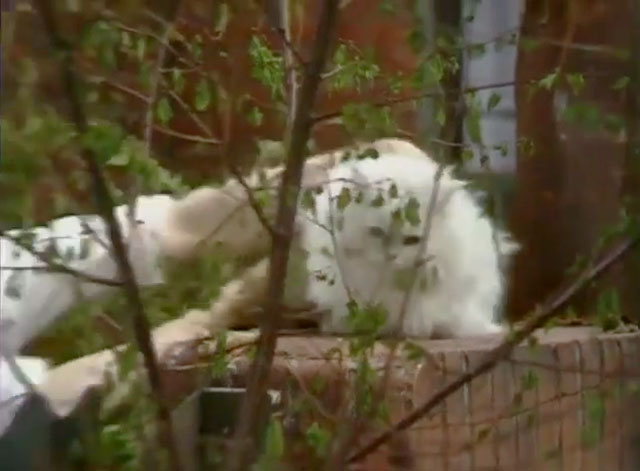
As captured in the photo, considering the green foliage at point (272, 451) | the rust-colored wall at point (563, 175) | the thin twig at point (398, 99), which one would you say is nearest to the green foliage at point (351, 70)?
the thin twig at point (398, 99)

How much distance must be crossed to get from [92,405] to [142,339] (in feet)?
0.34

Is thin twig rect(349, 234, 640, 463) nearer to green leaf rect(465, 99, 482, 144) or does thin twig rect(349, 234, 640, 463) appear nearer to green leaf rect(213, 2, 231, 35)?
green leaf rect(465, 99, 482, 144)

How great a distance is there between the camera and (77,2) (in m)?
0.56

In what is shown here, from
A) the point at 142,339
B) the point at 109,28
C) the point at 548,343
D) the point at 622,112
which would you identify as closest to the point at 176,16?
the point at 109,28

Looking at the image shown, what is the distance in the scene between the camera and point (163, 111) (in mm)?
678

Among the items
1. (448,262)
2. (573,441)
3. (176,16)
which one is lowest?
(573,441)

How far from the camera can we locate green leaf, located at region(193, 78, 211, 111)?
0.65 metres

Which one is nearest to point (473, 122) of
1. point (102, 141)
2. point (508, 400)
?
point (102, 141)

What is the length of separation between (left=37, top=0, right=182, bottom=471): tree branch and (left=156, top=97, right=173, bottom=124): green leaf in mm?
109

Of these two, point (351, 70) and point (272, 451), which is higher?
point (351, 70)

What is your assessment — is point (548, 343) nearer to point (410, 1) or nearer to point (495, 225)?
point (495, 225)

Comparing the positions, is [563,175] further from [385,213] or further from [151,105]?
[151,105]

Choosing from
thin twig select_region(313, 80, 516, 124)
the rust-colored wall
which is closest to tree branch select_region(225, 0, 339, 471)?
thin twig select_region(313, 80, 516, 124)

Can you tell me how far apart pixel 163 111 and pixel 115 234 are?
117 mm
